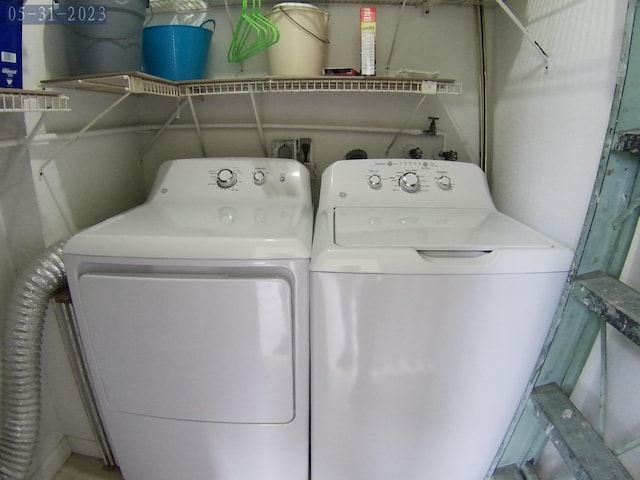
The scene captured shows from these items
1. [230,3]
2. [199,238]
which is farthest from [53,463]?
[230,3]

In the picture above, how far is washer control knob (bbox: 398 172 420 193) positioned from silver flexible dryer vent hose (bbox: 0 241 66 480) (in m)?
1.15

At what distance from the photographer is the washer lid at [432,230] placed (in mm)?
1026

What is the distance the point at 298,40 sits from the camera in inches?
55.3

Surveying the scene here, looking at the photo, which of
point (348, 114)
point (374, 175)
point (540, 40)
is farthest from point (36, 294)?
point (540, 40)

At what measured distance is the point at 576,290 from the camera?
897mm

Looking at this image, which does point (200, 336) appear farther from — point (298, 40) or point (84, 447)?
point (298, 40)

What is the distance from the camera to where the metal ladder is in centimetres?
78

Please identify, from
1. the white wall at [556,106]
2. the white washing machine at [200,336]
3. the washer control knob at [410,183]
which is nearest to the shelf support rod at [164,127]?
the white washing machine at [200,336]

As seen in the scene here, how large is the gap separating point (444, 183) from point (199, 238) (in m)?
0.90

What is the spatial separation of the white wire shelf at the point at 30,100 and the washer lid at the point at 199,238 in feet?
1.11

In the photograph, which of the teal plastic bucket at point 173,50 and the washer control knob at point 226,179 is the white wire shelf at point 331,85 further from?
the washer control knob at point 226,179

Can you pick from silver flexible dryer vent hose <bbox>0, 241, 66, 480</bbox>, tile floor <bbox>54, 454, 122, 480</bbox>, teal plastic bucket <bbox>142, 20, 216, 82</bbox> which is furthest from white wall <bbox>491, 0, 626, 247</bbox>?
tile floor <bbox>54, 454, 122, 480</bbox>

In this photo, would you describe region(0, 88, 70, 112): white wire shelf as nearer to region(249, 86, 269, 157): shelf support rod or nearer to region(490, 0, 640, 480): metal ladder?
region(249, 86, 269, 157): shelf support rod

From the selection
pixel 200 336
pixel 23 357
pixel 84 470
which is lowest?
pixel 84 470
